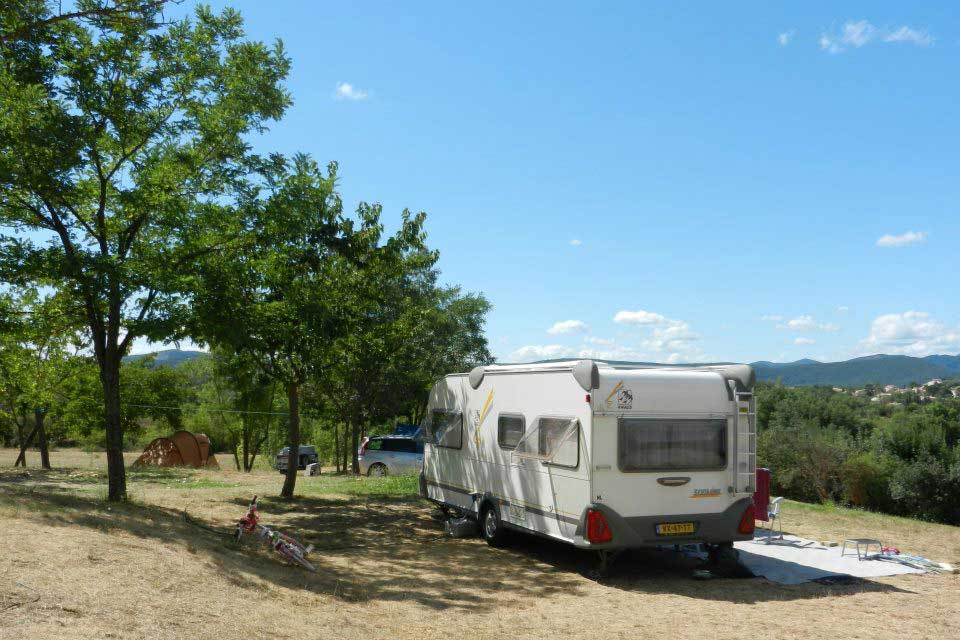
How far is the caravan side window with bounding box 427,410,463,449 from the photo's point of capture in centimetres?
1294

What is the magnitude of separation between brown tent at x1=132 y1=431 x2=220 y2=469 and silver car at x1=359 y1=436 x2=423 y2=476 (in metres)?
8.89

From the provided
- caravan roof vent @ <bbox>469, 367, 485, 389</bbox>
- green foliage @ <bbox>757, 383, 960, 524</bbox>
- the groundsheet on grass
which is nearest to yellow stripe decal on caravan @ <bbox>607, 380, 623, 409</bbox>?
the groundsheet on grass

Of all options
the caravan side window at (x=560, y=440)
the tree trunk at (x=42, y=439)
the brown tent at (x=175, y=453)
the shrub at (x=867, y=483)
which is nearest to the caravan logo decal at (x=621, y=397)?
the caravan side window at (x=560, y=440)

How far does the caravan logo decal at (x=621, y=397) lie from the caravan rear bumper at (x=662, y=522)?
48.4 inches

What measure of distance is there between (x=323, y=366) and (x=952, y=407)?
140 ft

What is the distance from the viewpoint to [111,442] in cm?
1238

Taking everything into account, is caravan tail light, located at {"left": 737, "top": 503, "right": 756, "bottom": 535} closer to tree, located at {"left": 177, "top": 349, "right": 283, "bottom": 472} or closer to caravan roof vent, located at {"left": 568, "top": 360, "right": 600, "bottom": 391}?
caravan roof vent, located at {"left": 568, "top": 360, "right": 600, "bottom": 391}

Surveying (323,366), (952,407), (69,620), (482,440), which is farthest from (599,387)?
(952,407)

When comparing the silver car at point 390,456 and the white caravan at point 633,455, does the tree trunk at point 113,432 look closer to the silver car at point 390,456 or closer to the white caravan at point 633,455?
the white caravan at point 633,455

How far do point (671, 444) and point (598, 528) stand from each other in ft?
4.72

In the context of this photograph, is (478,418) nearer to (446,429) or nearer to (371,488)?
(446,429)

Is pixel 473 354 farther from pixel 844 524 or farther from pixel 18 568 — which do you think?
pixel 18 568

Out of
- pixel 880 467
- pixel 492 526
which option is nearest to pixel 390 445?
pixel 492 526

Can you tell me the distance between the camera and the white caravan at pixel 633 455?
30.7 feet
